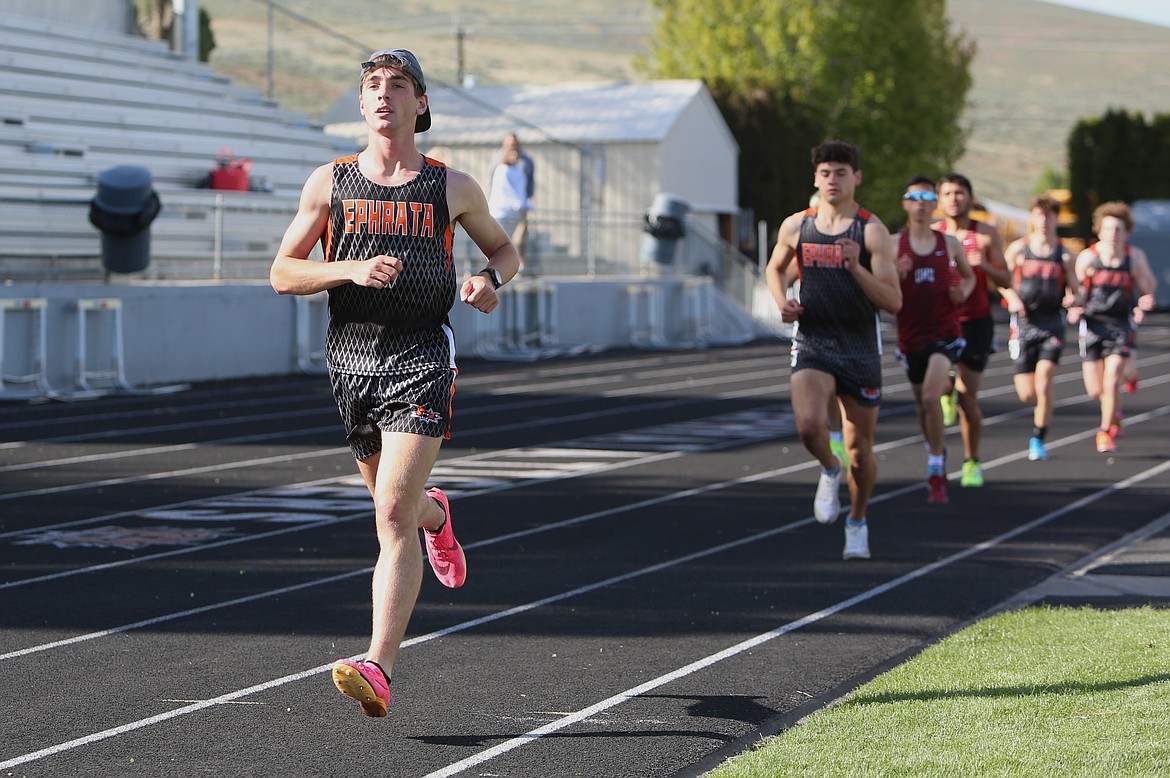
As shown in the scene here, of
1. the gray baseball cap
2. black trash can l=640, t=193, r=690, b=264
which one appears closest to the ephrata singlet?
the gray baseball cap

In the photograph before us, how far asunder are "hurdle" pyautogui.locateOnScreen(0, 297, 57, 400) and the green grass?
1328 centimetres

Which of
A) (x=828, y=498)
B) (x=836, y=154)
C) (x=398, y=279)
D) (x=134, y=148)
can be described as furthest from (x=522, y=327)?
(x=398, y=279)

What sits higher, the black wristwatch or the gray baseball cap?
the gray baseball cap

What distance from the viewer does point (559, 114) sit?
4312 cm

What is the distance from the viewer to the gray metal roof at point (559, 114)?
4150 cm

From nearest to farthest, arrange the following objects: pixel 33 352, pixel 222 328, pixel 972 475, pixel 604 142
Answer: pixel 972 475, pixel 33 352, pixel 222 328, pixel 604 142

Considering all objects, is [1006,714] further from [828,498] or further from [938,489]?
[938,489]

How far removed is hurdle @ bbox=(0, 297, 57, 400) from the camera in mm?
18312

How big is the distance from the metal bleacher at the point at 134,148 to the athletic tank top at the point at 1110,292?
1164 centimetres

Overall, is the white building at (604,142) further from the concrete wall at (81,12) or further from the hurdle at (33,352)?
the hurdle at (33,352)

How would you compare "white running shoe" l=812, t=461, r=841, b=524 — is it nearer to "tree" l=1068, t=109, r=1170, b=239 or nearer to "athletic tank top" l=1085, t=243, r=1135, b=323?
"athletic tank top" l=1085, t=243, r=1135, b=323

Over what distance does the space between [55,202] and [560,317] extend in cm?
979

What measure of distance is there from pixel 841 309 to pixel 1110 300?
6285 mm

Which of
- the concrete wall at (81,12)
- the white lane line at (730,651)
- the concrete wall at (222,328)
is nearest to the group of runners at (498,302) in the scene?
the white lane line at (730,651)
